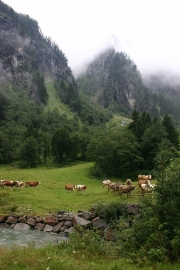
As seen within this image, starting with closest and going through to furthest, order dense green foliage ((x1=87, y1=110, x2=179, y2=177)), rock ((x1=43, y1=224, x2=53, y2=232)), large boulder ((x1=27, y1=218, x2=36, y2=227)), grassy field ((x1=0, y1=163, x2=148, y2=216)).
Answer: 1. rock ((x1=43, y1=224, x2=53, y2=232))
2. large boulder ((x1=27, y1=218, x2=36, y2=227))
3. grassy field ((x1=0, y1=163, x2=148, y2=216))
4. dense green foliage ((x1=87, y1=110, x2=179, y2=177))

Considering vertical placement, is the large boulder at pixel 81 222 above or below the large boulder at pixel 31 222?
above

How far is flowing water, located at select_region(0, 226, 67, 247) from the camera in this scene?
23.4 metres

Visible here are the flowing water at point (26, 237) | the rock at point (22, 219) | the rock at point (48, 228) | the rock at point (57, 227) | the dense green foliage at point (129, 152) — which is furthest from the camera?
the dense green foliage at point (129, 152)

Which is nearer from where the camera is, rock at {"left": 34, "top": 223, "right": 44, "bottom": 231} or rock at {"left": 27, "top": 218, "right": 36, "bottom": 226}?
rock at {"left": 34, "top": 223, "right": 44, "bottom": 231}

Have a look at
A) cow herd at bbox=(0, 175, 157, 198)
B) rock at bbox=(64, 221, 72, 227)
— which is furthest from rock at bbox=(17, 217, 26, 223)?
cow herd at bbox=(0, 175, 157, 198)

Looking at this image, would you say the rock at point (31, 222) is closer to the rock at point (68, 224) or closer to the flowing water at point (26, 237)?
the flowing water at point (26, 237)

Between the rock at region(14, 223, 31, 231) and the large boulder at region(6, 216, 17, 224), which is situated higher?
the large boulder at region(6, 216, 17, 224)

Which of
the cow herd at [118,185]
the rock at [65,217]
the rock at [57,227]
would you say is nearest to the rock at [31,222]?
the rock at [57,227]

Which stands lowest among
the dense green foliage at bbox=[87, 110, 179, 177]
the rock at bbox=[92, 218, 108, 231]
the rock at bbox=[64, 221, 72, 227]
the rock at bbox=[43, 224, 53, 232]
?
the rock at bbox=[43, 224, 53, 232]

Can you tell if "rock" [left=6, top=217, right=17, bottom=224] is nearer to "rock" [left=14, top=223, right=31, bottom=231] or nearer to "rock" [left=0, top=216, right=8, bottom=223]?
"rock" [left=0, top=216, right=8, bottom=223]

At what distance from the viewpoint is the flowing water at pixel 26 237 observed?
23391 mm

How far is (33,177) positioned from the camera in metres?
55.4

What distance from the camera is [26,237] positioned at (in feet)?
83.7

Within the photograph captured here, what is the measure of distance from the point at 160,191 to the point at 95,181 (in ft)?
146
